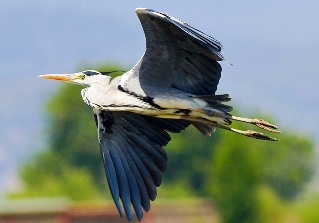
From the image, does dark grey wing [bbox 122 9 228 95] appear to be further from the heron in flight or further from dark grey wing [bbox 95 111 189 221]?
dark grey wing [bbox 95 111 189 221]

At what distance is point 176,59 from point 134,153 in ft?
3.38

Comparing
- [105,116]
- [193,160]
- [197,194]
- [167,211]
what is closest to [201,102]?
[105,116]

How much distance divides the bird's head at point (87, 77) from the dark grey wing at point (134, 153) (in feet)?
1.04

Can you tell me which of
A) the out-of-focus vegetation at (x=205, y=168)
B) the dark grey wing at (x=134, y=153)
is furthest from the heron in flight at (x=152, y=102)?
the out-of-focus vegetation at (x=205, y=168)

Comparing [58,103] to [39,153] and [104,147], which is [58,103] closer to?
[39,153]

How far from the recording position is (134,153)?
10.6 m

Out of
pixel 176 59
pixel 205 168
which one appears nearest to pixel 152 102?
pixel 176 59

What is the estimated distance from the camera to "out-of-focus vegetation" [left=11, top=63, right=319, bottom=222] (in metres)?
45.2

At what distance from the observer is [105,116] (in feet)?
35.2

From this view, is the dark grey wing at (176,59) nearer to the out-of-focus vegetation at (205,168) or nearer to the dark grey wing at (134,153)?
the dark grey wing at (134,153)

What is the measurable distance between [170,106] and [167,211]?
33173mm

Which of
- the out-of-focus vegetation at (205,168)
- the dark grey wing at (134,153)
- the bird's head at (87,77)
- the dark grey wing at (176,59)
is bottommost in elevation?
the out-of-focus vegetation at (205,168)

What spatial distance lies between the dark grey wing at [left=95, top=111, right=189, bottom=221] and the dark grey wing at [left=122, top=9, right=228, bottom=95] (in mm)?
544

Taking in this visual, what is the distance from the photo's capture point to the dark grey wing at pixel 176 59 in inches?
379
